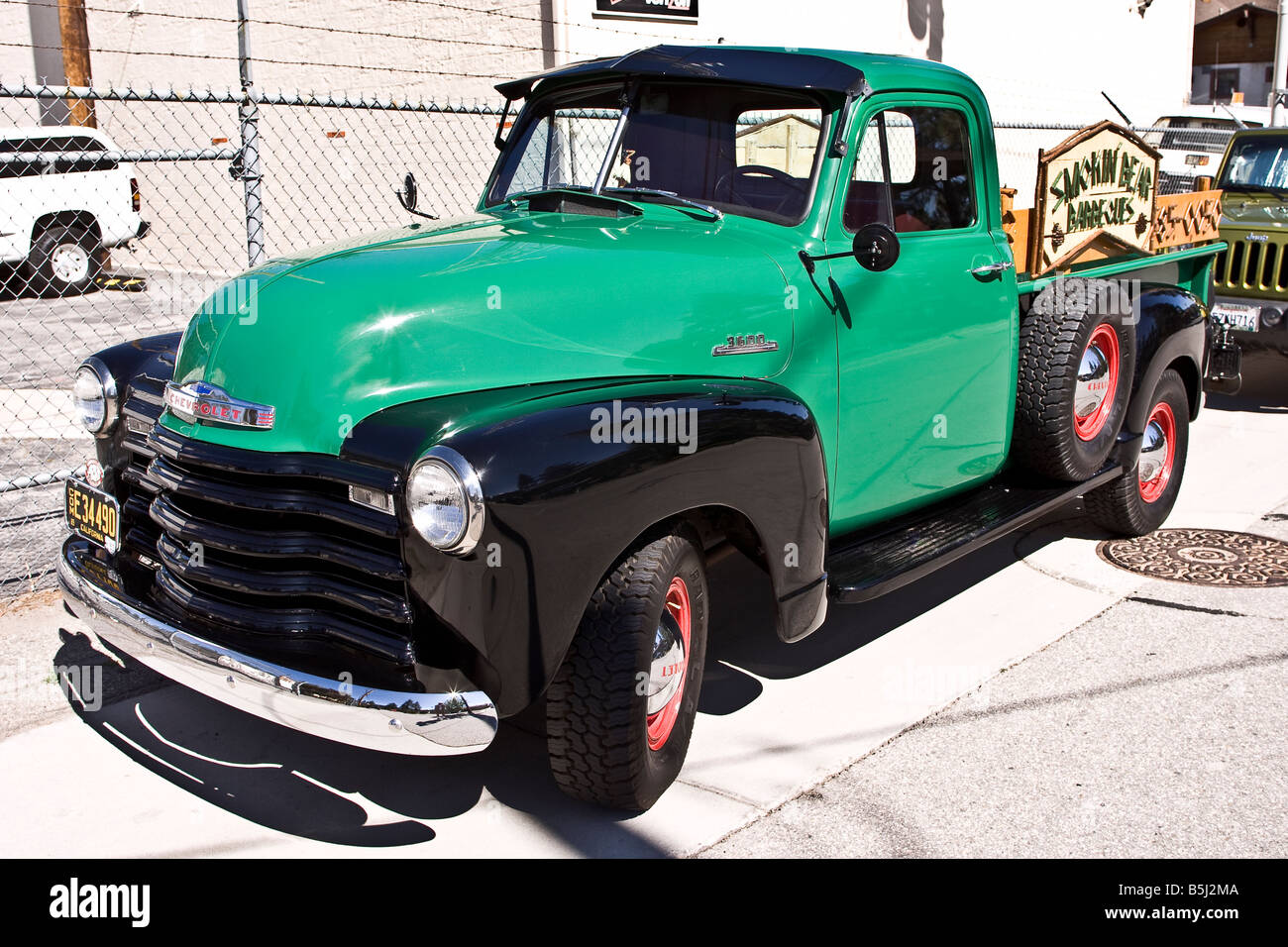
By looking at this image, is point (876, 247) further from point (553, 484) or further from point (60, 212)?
point (60, 212)

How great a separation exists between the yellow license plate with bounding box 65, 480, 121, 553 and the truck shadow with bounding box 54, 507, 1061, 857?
0.68m

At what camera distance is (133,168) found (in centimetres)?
1778

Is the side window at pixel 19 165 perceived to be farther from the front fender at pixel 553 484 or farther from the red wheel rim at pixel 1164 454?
the front fender at pixel 553 484

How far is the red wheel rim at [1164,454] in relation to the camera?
5.89 metres

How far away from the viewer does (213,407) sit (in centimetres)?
322

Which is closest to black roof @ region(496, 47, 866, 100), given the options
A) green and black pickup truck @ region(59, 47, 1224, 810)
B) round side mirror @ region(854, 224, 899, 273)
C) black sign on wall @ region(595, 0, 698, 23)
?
green and black pickup truck @ region(59, 47, 1224, 810)

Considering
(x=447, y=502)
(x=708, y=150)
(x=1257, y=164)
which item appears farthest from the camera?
(x=1257, y=164)

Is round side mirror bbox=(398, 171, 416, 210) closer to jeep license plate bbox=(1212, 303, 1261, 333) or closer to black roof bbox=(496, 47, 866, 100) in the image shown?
black roof bbox=(496, 47, 866, 100)

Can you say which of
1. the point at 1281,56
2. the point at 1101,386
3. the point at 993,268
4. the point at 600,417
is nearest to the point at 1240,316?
the point at 1101,386

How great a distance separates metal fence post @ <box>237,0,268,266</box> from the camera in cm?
544

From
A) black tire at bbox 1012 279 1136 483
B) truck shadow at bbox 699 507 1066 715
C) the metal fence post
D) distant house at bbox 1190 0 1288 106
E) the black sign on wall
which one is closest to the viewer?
truck shadow at bbox 699 507 1066 715

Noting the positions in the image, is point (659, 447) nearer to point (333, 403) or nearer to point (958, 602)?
point (333, 403)

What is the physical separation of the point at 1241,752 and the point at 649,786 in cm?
189

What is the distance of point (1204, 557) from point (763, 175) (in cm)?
302
